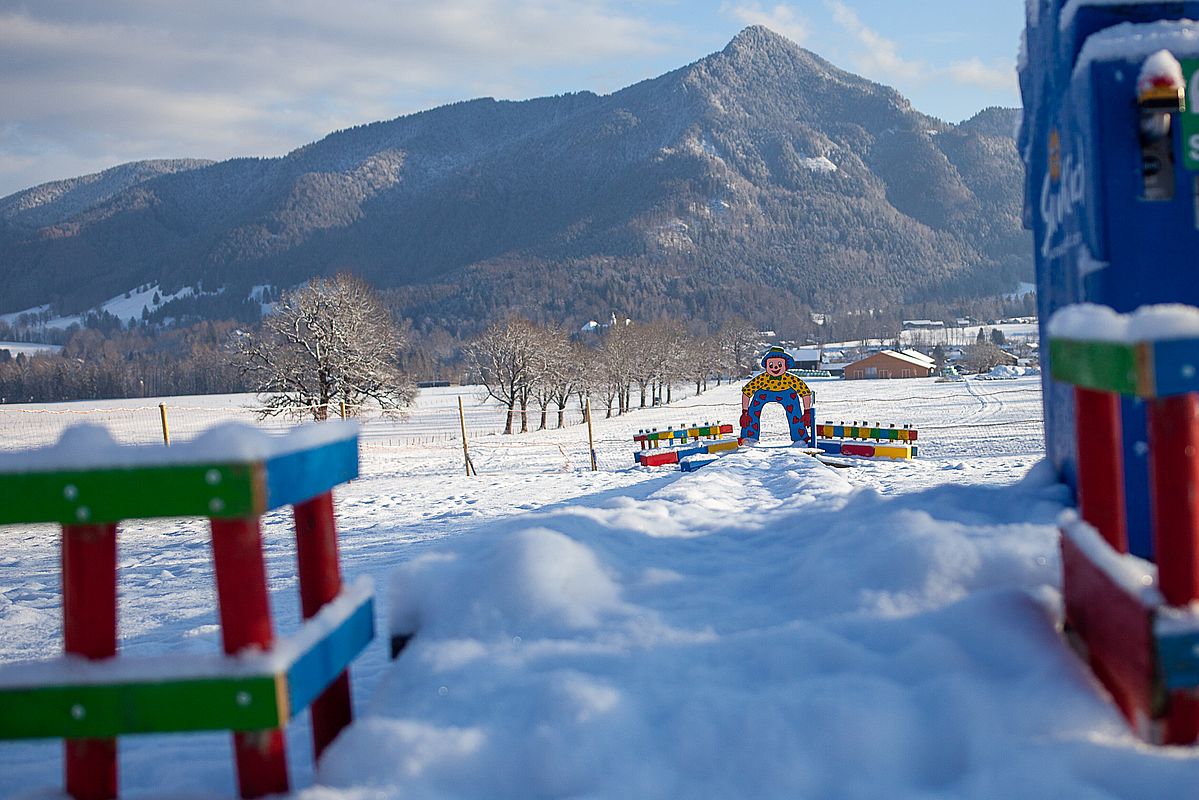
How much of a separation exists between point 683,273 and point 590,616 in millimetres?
197705

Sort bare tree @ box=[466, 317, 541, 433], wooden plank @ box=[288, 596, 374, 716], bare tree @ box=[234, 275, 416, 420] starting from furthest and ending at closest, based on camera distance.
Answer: bare tree @ box=[466, 317, 541, 433]
bare tree @ box=[234, 275, 416, 420]
wooden plank @ box=[288, 596, 374, 716]

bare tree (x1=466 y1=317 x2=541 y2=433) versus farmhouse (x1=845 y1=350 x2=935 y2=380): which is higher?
bare tree (x1=466 y1=317 x2=541 y2=433)

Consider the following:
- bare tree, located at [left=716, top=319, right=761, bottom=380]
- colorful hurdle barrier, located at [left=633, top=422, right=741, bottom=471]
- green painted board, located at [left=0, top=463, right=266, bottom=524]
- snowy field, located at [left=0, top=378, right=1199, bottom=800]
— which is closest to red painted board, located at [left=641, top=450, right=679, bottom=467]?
colorful hurdle barrier, located at [left=633, top=422, right=741, bottom=471]

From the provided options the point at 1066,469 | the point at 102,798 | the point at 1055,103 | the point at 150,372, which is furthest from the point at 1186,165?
the point at 150,372

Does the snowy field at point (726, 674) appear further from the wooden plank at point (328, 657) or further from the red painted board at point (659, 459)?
the red painted board at point (659, 459)

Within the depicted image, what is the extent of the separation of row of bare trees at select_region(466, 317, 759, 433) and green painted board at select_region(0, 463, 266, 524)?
34585 millimetres

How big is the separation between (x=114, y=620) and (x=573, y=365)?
6182 cm

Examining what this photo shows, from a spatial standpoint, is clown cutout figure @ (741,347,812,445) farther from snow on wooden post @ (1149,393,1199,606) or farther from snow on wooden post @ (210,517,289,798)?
snow on wooden post @ (210,517,289,798)

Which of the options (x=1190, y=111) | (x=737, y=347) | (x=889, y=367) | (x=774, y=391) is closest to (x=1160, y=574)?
(x=1190, y=111)

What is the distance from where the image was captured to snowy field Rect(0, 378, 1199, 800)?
208 centimetres

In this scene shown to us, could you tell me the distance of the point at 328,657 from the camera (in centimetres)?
228

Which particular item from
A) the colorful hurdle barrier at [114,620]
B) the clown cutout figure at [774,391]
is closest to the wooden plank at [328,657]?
the colorful hurdle barrier at [114,620]

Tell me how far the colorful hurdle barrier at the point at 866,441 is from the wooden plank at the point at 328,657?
13993 millimetres

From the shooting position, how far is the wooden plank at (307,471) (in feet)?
6.75
